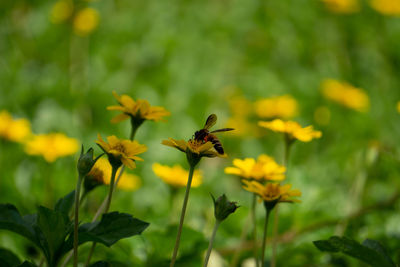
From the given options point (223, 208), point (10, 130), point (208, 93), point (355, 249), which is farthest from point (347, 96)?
point (223, 208)

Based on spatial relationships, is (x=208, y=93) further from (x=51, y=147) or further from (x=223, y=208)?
(x=223, y=208)

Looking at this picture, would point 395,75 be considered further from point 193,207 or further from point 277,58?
point 193,207

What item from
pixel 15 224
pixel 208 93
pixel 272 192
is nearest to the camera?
pixel 15 224

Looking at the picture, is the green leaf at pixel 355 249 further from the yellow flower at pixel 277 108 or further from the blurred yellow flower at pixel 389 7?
the blurred yellow flower at pixel 389 7

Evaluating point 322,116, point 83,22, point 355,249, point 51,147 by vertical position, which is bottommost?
point 322,116

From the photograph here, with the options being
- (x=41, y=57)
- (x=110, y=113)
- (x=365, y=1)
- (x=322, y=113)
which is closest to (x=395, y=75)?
(x=322, y=113)

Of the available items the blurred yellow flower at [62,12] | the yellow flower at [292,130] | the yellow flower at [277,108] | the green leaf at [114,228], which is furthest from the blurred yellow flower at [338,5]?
the green leaf at [114,228]
